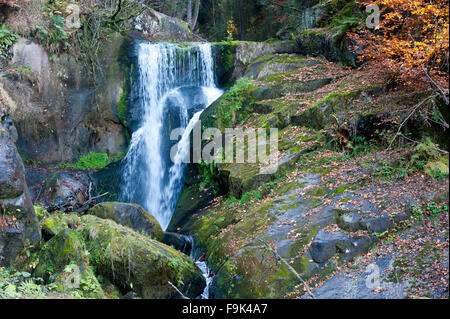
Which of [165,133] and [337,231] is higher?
[165,133]

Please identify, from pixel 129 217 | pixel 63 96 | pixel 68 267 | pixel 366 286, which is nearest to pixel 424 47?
pixel 366 286

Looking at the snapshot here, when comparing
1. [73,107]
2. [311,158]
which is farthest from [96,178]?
[311,158]

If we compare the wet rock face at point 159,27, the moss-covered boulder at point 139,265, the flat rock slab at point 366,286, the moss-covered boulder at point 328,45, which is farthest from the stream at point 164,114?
the flat rock slab at point 366,286

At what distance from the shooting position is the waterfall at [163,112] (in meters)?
11.8

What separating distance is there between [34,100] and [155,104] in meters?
4.23

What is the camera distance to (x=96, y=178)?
12.6 metres

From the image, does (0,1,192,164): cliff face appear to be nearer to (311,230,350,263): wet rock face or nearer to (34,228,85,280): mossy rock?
(34,228,85,280): mossy rock

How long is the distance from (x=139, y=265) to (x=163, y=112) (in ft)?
27.3

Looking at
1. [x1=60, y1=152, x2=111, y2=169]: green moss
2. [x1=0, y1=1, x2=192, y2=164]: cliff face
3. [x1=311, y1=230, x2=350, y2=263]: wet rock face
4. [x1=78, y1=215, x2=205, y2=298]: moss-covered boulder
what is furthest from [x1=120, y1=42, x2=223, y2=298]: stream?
[x1=311, y1=230, x2=350, y2=263]: wet rock face

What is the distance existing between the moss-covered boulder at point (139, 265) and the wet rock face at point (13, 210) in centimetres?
96

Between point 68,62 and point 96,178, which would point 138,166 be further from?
point 68,62

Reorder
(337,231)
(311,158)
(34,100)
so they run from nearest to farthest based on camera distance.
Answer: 1. (337,231)
2. (311,158)
3. (34,100)

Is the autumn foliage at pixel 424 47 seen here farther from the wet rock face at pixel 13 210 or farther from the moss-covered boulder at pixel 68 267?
the wet rock face at pixel 13 210

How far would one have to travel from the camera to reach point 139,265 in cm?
608
